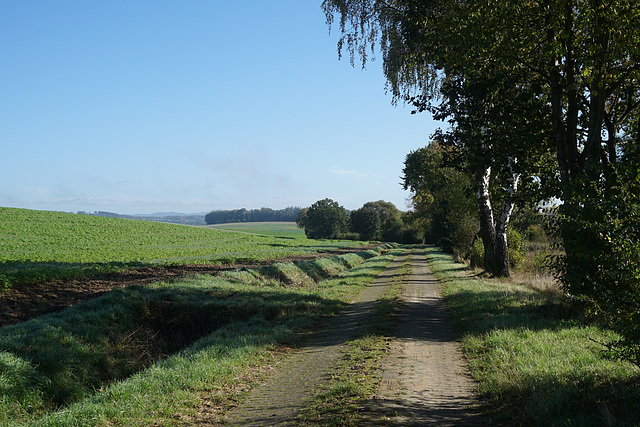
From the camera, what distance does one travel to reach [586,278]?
6.02m

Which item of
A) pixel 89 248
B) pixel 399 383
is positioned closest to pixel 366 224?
pixel 89 248

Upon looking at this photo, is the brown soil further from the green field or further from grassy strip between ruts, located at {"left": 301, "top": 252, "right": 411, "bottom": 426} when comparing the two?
grassy strip between ruts, located at {"left": 301, "top": 252, "right": 411, "bottom": 426}

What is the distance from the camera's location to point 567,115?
11500 millimetres

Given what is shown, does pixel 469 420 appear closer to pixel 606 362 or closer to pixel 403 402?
pixel 403 402

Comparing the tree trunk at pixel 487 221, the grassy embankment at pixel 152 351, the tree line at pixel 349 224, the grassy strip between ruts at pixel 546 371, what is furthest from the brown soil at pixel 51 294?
the tree line at pixel 349 224

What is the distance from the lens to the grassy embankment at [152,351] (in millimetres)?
6379

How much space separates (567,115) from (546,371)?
7.84 meters

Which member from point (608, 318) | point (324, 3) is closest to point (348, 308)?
point (608, 318)

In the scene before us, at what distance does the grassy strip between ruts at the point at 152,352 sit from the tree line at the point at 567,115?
5621 mm

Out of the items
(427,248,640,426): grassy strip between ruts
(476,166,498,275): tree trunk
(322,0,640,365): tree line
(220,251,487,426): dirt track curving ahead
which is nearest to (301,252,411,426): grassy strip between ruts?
(220,251,487,426): dirt track curving ahead

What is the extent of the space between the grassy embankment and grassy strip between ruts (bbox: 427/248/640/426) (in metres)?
4.01

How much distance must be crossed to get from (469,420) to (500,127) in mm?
9476

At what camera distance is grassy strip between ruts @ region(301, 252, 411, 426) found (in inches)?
216

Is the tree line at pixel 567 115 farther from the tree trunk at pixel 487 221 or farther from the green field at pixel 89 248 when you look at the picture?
the green field at pixel 89 248
